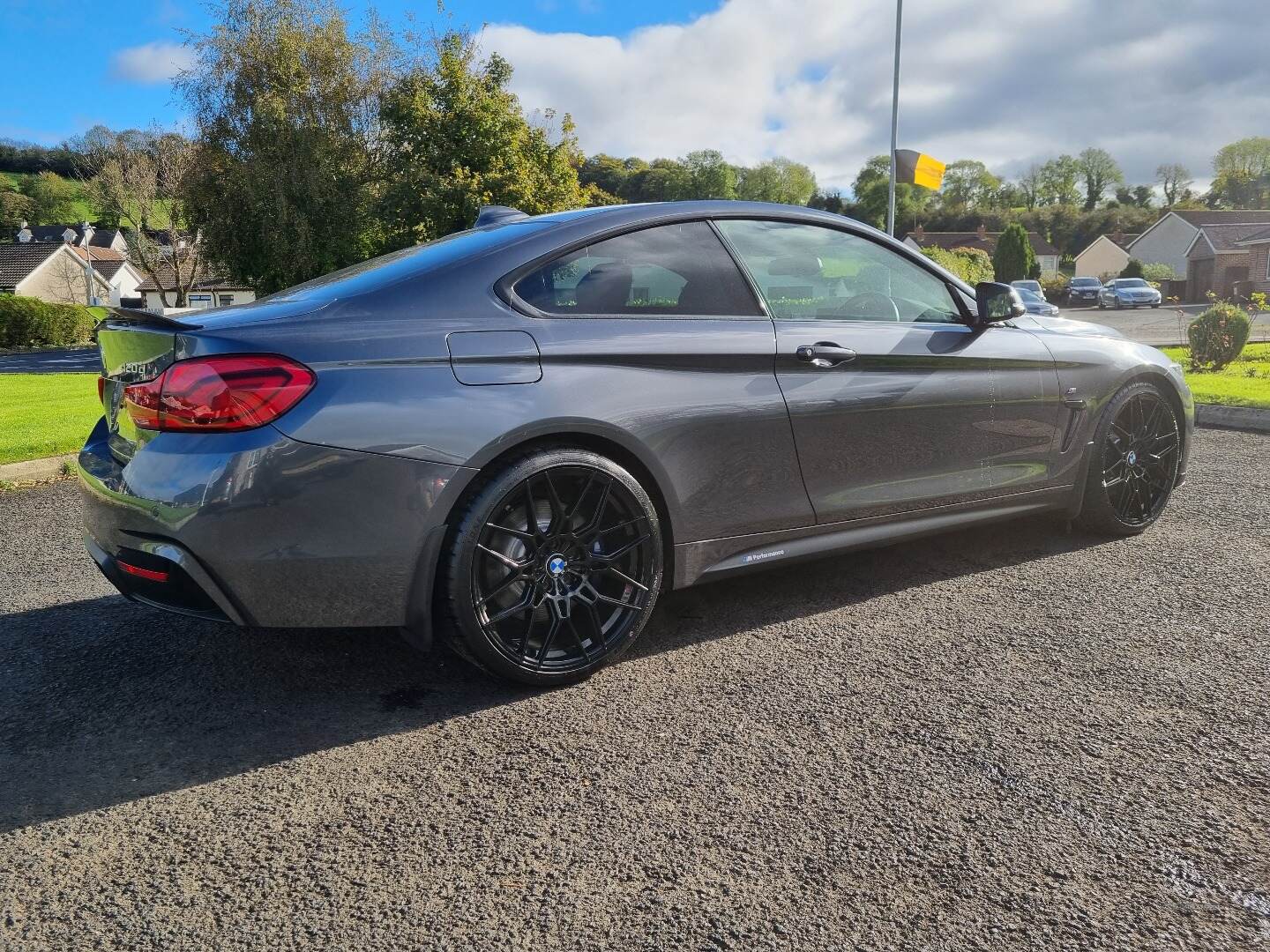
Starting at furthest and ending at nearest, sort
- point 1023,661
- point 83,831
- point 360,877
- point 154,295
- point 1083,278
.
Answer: point 154,295, point 1083,278, point 1023,661, point 83,831, point 360,877

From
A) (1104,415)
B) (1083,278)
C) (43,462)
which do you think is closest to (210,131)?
(43,462)

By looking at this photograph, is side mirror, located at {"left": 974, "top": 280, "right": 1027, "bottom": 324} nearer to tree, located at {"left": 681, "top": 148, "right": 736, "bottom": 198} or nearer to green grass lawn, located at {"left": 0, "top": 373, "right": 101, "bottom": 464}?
green grass lawn, located at {"left": 0, "top": 373, "right": 101, "bottom": 464}

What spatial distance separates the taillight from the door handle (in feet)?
5.63

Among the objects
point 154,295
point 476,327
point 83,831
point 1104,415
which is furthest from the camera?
point 154,295

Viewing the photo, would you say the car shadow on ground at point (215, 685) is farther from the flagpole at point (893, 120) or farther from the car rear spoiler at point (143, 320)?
the flagpole at point (893, 120)

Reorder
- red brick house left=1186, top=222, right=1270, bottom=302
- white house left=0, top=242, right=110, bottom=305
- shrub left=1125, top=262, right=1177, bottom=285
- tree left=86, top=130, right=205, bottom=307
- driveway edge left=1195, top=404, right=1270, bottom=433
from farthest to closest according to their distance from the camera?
1. white house left=0, top=242, right=110, bottom=305
2. shrub left=1125, top=262, right=1177, bottom=285
3. red brick house left=1186, top=222, right=1270, bottom=302
4. tree left=86, top=130, right=205, bottom=307
5. driveway edge left=1195, top=404, right=1270, bottom=433

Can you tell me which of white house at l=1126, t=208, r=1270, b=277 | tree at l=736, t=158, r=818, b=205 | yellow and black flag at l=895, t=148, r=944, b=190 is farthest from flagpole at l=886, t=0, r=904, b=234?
tree at l=736, t=158, r=818, b=205

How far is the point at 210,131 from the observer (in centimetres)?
3020

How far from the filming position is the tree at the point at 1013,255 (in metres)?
51.2

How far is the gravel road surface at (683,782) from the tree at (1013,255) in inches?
2060

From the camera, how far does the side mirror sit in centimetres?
399

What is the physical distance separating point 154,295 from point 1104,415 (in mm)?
81580

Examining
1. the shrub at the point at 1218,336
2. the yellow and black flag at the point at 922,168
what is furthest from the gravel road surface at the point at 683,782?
the yellow and black flag at the point at 922,168

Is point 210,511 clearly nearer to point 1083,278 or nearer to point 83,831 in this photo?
point 83,831
